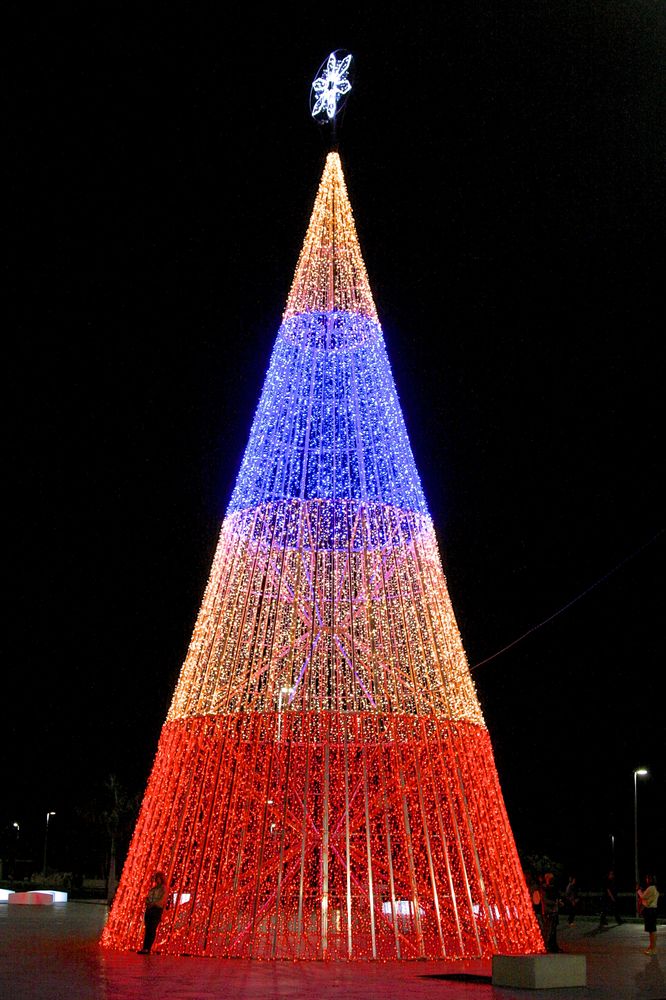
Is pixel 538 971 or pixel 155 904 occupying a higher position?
pixel 155 904

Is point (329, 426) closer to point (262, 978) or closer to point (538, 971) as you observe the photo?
point (262, 978)

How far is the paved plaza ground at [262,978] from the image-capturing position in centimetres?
899

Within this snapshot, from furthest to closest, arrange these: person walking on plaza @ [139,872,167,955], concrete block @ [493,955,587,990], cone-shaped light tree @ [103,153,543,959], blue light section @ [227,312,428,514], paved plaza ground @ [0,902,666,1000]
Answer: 1. blue light section @ [227,312,428,514]
2. cone-shaped light tree @ [103,153,543,959]
3. person walking on plaza @ [139,872,167,955]
4. concrete block @ [493,955,587,990]
5. paved plaza ground @ [0,902,666,1000]

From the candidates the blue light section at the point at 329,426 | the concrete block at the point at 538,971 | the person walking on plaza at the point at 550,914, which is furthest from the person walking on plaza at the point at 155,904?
the person walking on plaza at the point at 550,914

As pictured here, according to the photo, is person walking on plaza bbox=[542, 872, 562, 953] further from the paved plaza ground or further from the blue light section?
the blue light section

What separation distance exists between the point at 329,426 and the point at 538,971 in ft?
20.4

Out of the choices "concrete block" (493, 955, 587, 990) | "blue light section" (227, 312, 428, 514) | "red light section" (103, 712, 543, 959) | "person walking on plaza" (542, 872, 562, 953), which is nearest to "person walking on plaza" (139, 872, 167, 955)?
"red light section" (103, 712, 543, 959)

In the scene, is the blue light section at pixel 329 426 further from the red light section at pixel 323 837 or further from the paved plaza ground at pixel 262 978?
the paved plaza ground at pixel 262 978

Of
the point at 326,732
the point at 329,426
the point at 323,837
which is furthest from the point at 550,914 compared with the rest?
the point at 329,426

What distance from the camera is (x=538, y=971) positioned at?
1011 centimetres

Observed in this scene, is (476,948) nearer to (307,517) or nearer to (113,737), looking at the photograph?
(307,517)

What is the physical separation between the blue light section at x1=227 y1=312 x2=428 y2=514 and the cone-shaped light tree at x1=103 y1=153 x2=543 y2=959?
26 millimetres

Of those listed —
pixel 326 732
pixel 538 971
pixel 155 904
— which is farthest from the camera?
pixel 326 732

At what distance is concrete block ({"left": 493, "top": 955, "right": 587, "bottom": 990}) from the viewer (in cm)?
1007
